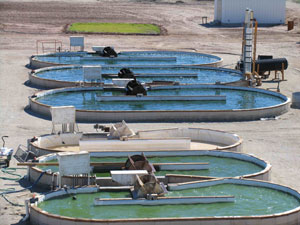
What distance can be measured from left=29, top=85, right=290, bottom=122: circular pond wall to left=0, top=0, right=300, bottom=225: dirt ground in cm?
A: 69

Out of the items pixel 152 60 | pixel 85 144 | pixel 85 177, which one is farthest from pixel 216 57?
pixel 85 177

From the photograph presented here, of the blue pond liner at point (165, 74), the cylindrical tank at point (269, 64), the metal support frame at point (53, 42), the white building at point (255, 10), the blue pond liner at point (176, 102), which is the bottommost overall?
the blue pond liner at point (176, 102)

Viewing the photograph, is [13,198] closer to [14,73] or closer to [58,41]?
[14,73]

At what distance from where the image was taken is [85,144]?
88.6 ft

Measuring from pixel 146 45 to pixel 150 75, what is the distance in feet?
48.5

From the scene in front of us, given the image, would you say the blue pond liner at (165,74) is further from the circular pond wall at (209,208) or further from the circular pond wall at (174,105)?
the circular pond wall at (209,208)

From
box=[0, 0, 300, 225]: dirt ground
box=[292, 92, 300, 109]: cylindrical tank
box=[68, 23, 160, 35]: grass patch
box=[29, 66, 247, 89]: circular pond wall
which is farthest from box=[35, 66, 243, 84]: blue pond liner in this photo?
box=[68, 23, 160, 35]: grass patch

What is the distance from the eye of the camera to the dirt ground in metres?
28.3

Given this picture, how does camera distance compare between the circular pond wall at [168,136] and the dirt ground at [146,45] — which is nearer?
the circular pond wall at [168,136]

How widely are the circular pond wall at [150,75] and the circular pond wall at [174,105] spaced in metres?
1.78

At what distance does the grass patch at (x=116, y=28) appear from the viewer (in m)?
65.7

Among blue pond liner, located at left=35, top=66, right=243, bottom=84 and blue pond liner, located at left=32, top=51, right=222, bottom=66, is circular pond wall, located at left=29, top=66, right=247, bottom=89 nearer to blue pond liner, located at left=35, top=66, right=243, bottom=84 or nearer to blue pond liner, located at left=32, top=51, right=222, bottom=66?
blue pond liner, located at left=35, top=66, right=243, bottom=84

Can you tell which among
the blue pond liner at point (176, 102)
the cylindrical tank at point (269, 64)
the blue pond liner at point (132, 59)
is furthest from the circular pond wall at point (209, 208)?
the blue pond liner at point (132, 59)

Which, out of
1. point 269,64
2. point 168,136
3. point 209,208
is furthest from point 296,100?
point 209,208
